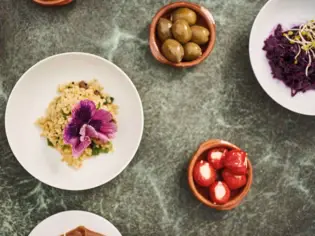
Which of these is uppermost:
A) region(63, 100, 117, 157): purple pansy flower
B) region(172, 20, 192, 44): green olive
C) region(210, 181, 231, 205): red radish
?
region(172, 20, 192, 44): green olive

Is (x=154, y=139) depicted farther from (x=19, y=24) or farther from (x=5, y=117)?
(x=19, y=24)

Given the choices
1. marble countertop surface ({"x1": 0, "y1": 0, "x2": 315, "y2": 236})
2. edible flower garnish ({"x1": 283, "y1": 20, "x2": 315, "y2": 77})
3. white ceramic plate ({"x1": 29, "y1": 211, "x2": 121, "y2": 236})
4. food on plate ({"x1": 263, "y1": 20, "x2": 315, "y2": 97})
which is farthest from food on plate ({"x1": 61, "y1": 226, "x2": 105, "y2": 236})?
edible flower garnish ({"x1": 283, "y1": 20, "x2": 315, "y2": 77})

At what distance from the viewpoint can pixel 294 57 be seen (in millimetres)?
2295

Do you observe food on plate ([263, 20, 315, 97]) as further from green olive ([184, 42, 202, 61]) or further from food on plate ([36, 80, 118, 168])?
food on plate ([36, 80, 118, 168])

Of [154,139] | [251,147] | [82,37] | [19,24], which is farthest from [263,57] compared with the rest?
[19,24]

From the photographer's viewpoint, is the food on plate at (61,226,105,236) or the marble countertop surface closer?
the food on plate at (61,226,105,236)

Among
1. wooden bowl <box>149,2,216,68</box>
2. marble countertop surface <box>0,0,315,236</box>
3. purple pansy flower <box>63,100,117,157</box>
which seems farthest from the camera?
marble countertop surface <box>0,0,315,236</box>

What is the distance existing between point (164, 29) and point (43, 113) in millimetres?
670

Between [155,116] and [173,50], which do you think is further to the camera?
[155,116]

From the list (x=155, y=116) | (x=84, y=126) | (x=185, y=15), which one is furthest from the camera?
(x=155, y=116)

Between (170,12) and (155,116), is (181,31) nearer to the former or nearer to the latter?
(170,12)

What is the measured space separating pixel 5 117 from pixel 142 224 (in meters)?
0.80

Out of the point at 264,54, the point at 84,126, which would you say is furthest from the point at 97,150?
the point at 264,54

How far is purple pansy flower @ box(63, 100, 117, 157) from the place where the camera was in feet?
7.06
